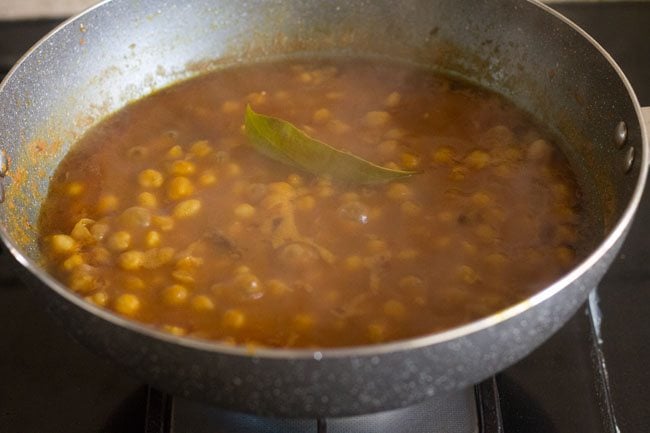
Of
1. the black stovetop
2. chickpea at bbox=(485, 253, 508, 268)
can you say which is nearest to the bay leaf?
chickpea at bbox=(485, 253, 508, 268)

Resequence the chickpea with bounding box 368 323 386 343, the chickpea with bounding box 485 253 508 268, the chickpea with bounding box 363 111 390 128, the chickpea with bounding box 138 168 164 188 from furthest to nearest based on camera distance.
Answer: the chickpea with bounding box 363 111 390 128 → the chickpea with bounding box 138 168 164 188 → the chickpea with bounding box 485 253 508 268 → the chickpea with bounding box 368 323 386 343

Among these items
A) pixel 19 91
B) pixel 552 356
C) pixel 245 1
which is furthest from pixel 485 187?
pixel 19 91

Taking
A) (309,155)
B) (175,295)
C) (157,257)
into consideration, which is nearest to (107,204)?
(157,257)

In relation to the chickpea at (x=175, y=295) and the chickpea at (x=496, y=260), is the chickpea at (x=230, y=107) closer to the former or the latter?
the chickpea at (x=175, y=295)

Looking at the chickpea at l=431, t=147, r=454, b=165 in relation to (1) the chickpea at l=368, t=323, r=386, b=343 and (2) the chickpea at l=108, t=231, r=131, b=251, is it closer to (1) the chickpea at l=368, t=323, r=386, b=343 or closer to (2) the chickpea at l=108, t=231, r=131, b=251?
(1) the chickpea at l=368, t=323, r=386, b=343

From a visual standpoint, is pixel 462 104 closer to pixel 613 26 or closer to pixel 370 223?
pixel 370 223

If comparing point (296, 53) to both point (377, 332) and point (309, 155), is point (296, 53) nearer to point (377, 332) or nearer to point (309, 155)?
point (309, 155)
